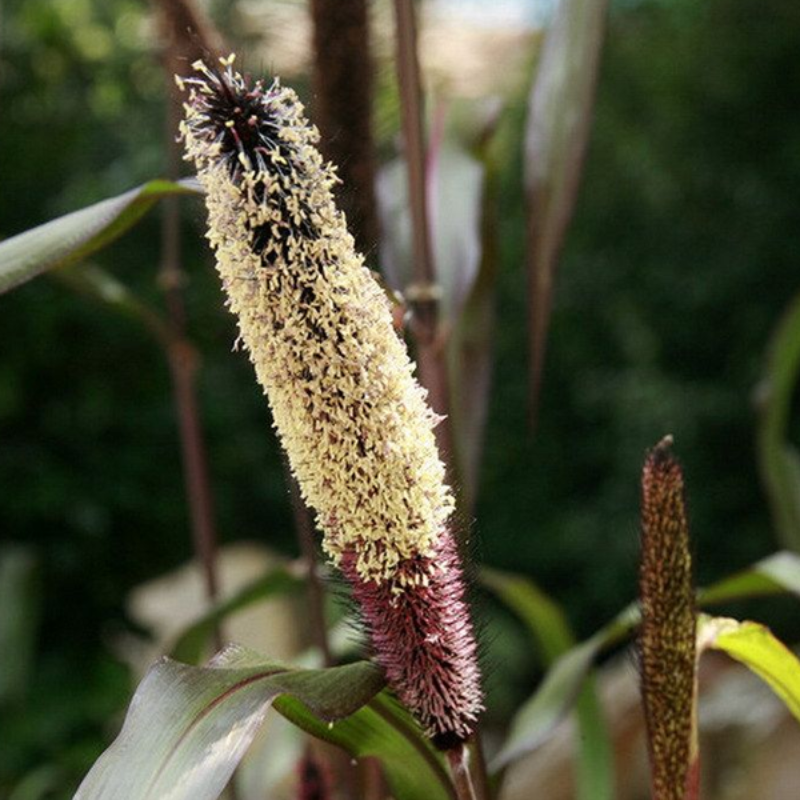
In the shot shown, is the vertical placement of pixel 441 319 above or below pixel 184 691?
above

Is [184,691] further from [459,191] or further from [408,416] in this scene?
[459,191]

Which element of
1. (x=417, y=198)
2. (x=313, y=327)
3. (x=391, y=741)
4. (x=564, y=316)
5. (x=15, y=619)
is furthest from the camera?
(x=564, y=316)

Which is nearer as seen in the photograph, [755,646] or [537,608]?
[755,646]

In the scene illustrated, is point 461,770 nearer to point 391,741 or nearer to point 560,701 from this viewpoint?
point 391,741

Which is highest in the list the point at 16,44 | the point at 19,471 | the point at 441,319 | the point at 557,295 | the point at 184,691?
the point at 16,44

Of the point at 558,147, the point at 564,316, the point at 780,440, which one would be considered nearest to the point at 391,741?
the point at 558,147

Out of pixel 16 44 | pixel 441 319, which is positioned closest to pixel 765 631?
pixel 441 319
